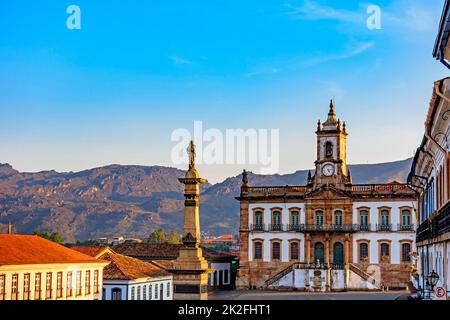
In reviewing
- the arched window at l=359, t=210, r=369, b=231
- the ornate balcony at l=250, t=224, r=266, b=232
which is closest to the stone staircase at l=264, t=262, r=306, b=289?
the ornate balcony at l=250, t=224, r=266, b=232

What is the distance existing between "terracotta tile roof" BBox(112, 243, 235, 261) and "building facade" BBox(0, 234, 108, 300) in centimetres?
1812

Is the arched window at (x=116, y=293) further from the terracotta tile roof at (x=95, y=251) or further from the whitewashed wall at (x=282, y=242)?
the whitewashed wall at (x=282, y=242)

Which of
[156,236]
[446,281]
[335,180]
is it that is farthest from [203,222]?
[446,281]

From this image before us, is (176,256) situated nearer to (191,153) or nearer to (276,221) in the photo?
(276,221)

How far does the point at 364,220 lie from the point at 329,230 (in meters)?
2.49

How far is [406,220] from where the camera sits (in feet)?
171

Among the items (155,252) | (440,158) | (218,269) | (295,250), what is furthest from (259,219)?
(440,158)

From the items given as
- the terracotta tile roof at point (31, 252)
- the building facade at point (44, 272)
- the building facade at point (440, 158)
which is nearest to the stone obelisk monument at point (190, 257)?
the building facade at point (44, 272)

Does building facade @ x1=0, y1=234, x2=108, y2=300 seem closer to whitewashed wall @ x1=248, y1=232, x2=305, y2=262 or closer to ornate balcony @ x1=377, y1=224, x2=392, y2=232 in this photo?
whitewashed wall @ x1=248, y1=232, x2=305, y2=262

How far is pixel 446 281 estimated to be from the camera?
15.3 meters
